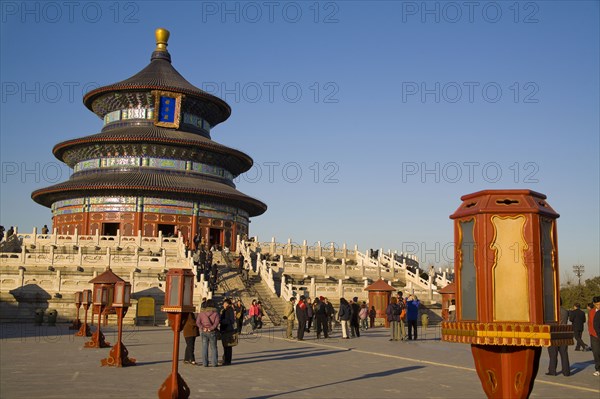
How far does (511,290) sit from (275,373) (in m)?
7.44

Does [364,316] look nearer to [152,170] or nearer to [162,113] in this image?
[152,170]

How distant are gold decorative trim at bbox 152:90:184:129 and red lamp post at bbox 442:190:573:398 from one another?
4419 cm

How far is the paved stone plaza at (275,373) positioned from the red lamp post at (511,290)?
438 cm

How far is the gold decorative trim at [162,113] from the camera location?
47.7 m

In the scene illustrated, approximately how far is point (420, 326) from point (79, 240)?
1814 centimetres

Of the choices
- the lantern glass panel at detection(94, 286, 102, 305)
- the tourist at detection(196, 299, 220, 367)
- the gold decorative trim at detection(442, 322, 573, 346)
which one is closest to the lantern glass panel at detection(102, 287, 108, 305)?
the lantern glass panel at detection(94, 286, 102, 305)

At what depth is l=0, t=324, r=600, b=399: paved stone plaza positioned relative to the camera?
955 cm

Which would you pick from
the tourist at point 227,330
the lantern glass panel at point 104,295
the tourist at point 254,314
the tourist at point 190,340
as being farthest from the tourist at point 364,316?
the tourist at point 190,340

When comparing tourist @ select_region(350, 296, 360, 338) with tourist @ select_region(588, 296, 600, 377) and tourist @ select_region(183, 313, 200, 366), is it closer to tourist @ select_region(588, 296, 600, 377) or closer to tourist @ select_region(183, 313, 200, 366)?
tourist @ select_region(183, 313, 200, 366)

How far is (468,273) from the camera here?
5.38 meters

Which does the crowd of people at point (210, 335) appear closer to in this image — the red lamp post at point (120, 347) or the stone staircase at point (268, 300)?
the red lamp post at point (120, 347)

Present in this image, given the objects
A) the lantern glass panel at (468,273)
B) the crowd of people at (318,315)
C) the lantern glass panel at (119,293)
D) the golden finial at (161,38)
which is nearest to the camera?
the lantern glass panel at (468,273)

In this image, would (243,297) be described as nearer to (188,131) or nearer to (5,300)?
(5,300)

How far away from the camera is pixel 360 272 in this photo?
34.2 metres
